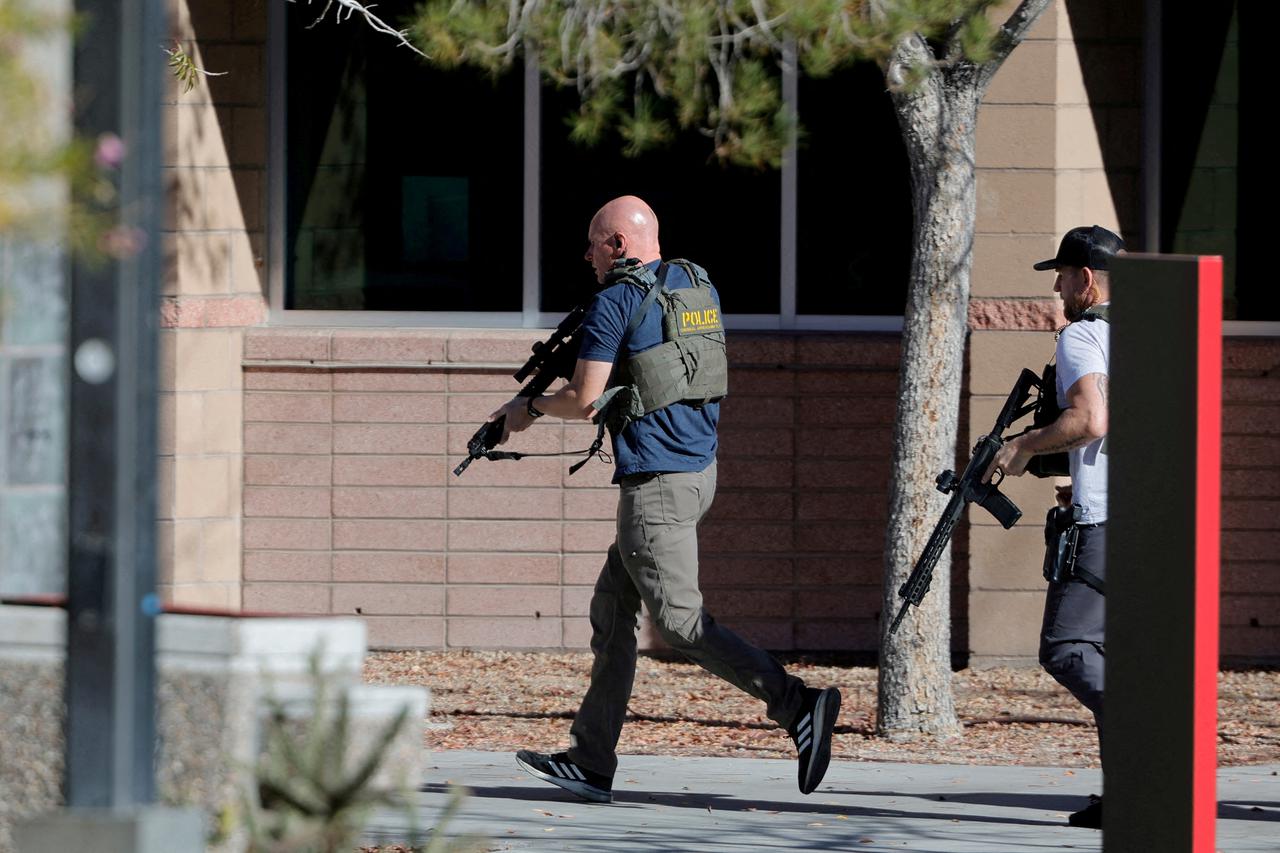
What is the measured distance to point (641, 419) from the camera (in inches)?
246

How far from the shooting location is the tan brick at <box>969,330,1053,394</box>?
30.5 feet

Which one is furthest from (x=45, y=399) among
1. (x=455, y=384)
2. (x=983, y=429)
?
(x=983, y=429)

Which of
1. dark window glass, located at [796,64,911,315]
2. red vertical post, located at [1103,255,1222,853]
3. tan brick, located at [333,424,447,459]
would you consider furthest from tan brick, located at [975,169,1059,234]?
red vertical post, located at [1103,255,1222,853]

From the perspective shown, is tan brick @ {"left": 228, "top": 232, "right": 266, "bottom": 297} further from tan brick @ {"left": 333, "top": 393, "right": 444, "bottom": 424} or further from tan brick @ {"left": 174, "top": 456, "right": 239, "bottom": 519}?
tan brick @ {"left": 174, "top": 456, "right": 239, "bottom": 519}

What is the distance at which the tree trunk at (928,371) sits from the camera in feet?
25.0

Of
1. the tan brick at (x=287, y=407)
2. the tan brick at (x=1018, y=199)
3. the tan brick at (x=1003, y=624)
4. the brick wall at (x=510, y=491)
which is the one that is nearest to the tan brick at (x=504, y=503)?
the brick wall at (x=510, y=491)

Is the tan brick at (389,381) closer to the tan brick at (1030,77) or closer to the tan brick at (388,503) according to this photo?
the tan brick at (388,503)

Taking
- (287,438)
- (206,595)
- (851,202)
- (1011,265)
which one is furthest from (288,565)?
(1011,265)

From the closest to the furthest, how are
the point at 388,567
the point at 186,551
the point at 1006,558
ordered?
1. the point at 1006,558
2. the point at 186,551
3. the point at 388,567

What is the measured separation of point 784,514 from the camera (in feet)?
32.0

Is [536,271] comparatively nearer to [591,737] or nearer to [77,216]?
[591,737]

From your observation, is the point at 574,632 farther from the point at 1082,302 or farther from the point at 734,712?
the point at 1082,302

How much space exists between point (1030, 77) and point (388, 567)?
4061 mm

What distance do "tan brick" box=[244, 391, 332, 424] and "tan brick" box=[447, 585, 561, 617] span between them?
1142 mm
